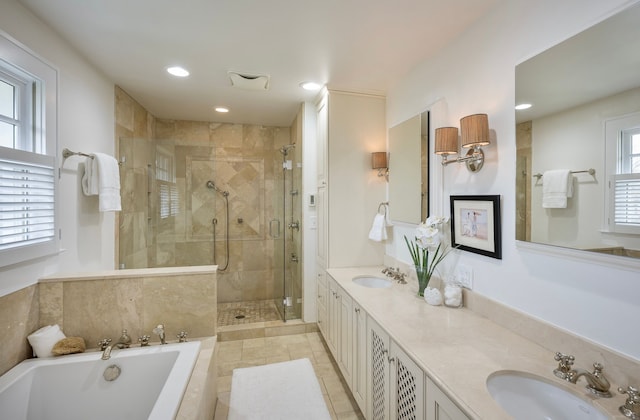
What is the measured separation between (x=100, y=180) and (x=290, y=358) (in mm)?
2223

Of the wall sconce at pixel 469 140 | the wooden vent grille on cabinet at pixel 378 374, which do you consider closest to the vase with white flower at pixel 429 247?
the wall sconce at pixel 469 140

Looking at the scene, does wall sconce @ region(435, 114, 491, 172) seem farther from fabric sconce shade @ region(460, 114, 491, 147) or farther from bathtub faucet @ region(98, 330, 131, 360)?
bathtub faucet @ region(98, 330, 131, 360)

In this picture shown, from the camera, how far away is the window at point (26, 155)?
1452mm

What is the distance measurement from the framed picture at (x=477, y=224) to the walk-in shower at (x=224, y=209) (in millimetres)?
1811

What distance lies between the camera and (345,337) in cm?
212

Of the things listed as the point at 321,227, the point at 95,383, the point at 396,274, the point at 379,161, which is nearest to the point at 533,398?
the point at 396,274

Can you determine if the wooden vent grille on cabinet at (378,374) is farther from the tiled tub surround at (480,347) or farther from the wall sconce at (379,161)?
the wall sconce at (379,161)

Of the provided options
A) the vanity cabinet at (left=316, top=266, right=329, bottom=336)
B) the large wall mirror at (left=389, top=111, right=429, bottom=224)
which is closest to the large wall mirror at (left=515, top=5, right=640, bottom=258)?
the large wall mirror at (left=389, top=111, right=429, bottom=224)

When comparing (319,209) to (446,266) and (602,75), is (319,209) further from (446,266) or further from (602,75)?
(602,75)

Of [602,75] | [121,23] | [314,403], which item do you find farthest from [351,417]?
[121,23]

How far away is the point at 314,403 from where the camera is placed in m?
2.04

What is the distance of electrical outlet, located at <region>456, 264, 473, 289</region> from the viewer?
5.57ft

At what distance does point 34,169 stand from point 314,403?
2369 mm

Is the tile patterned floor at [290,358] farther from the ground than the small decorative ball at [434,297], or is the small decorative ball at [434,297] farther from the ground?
the small decorative ball at [434,297]
